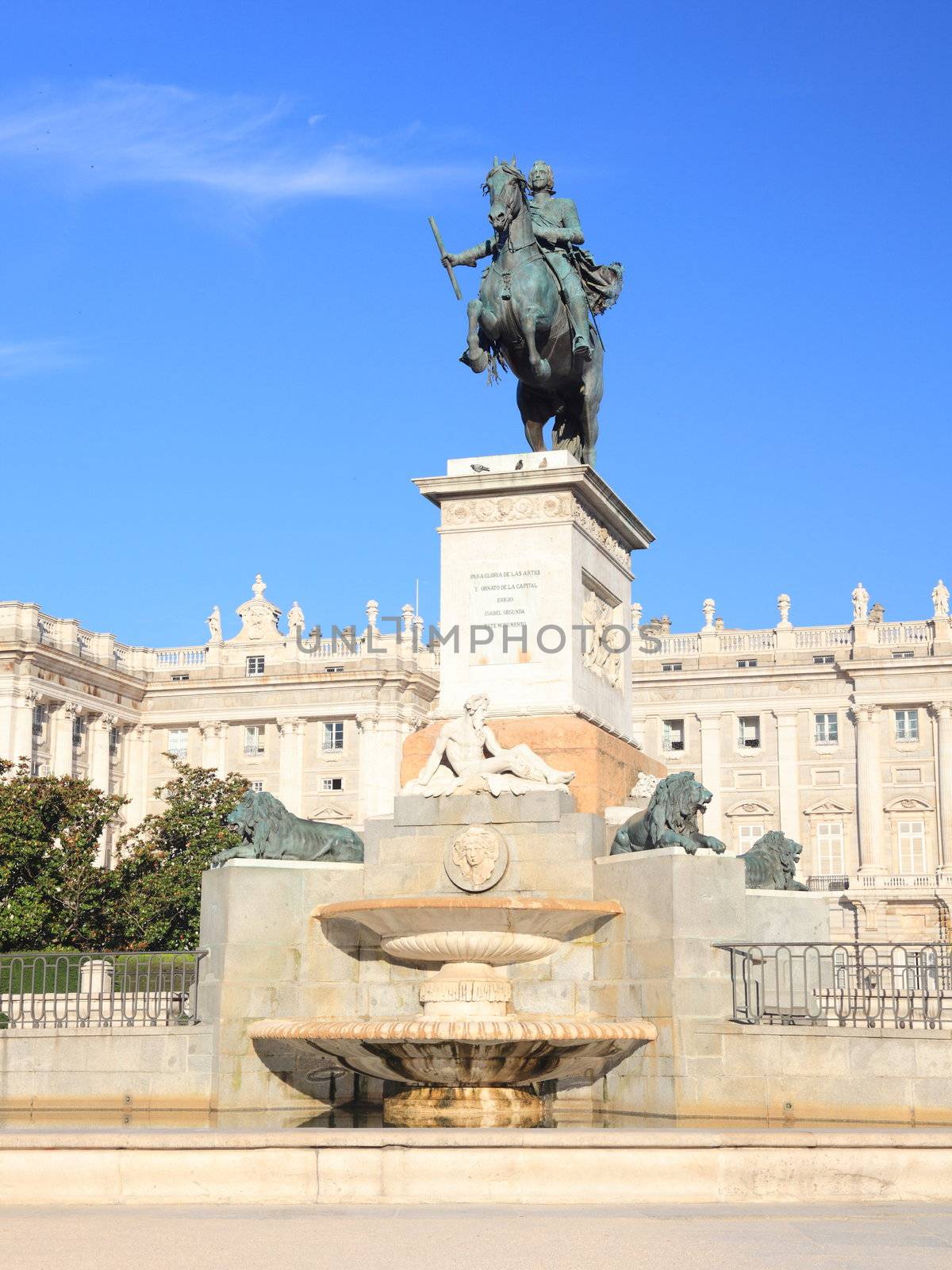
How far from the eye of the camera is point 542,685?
16109mm

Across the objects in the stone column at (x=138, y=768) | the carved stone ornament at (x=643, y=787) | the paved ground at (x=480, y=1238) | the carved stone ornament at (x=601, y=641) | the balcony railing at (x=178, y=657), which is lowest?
the paved ground at (x=480, y=1238)

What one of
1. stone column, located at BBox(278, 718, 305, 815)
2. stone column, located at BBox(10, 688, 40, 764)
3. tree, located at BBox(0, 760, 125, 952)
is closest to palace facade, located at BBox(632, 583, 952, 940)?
stone column, located at BBox(278, 718, 305, 815)

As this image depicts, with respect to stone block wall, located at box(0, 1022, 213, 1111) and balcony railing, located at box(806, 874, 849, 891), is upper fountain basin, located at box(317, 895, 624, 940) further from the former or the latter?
balcony railing, located at box(806, 874, 849, 891)

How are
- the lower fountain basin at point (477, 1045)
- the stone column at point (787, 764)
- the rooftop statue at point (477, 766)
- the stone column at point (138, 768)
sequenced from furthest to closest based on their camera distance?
the stone column at point (138, 768), the stone column at point (787, 764), the rooftop statue at point (477, 766), the lower fountain basin at point (477, 1045)

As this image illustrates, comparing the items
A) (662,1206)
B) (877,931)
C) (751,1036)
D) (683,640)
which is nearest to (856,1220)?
(662,1206)

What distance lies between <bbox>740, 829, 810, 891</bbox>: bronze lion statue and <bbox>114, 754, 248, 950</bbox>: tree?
104 ft

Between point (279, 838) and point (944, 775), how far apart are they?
257 ft

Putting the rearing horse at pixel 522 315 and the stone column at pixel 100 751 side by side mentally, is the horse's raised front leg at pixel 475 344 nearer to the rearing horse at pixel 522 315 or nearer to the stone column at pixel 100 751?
the rearing horse at pixel 522 315

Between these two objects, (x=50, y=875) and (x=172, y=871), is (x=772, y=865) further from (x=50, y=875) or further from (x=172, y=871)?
(x=172, y=871)

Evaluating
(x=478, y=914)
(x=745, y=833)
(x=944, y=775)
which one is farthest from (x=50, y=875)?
(x=944, y=775)

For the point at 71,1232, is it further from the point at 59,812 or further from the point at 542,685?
the point at 59,812

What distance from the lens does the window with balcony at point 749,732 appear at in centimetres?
9438

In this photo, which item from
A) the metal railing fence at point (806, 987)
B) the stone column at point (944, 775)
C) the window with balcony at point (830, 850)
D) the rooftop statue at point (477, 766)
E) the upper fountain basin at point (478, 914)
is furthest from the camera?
the window with balcony at point (830, 850)

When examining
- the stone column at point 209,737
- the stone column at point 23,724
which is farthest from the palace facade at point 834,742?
the stone column at point 23,724
